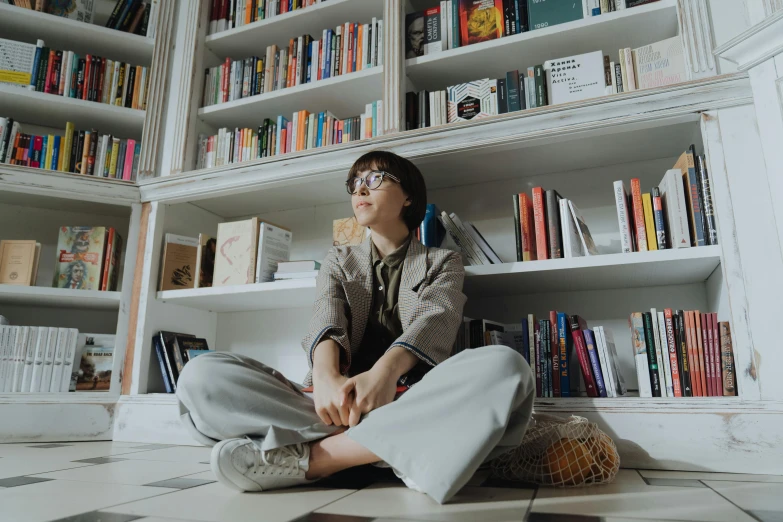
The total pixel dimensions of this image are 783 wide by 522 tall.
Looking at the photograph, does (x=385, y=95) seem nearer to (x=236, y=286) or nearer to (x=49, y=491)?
(x=236, y=286)

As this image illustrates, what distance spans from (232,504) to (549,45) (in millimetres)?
1681

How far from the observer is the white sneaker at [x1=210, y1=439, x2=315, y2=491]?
0.96m

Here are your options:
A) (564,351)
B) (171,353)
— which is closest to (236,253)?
(171,353)

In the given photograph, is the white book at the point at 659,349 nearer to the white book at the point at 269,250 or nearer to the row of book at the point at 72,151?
the white book at the point at 269,250

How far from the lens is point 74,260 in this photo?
2.08 m

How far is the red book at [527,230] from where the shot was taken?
1.60 metres

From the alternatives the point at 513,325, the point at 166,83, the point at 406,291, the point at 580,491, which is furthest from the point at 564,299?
the point at 166,83

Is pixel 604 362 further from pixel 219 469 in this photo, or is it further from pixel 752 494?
pixel 219 469

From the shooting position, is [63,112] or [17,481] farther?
[63,112]

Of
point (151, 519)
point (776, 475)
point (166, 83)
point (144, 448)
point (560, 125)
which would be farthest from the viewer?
point (166, 83)

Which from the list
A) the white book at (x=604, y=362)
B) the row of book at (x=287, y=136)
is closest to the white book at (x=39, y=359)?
the row of book at (x=287, y=136)

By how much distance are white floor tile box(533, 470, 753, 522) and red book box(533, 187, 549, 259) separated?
0.69m

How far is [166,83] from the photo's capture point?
2.21 m

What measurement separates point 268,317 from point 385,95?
3.41 ft
